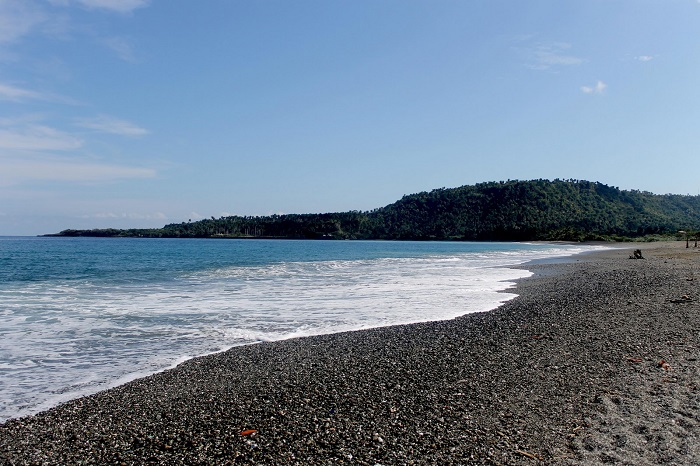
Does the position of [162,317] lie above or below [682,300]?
below

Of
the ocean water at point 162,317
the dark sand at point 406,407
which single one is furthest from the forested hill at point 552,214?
the dark sand at point 406,407

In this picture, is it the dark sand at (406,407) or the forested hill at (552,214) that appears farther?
the forested hill at (552,214)

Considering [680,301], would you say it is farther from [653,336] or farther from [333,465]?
[333,465]

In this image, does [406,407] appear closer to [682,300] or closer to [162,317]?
[162,317]

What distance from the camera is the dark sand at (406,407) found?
5.28 m

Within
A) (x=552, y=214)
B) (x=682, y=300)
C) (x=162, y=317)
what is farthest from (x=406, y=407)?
(x=552, y=214)

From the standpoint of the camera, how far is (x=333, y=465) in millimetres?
4961

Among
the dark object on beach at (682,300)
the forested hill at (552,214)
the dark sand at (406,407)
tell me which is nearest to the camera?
the dark sand at (406,407)

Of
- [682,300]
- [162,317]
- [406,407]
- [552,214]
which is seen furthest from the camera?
[552,214]

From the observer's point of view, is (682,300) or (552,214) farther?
(552,214)

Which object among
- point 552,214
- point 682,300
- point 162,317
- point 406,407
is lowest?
point 162,317

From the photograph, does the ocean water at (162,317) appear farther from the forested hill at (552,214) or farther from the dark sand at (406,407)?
the forested hill at (552,214)

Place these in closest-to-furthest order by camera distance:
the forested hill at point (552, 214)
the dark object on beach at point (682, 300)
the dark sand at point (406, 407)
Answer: the dark sand at point (406, 407) → the dark object on beach at point (682, 300) → the forested hill at point (552, 214)

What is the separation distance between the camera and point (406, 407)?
6465 mm
